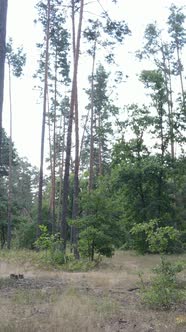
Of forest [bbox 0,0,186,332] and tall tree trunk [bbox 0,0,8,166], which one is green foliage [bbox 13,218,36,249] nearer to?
forest [bbox 0,0,186,332]

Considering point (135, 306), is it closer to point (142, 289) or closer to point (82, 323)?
point (142, 289)

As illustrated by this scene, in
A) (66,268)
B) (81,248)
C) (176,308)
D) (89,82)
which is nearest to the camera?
(176,308)

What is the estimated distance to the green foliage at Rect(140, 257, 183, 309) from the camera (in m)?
Answer: 8.52

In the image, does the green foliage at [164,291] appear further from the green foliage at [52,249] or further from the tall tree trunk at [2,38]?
the green foliage at [52,249]

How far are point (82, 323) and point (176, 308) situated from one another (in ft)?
8.84

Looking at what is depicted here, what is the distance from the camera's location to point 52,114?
1352 inches

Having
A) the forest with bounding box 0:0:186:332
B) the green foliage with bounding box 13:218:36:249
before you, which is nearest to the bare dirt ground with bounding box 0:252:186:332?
the forest with bounding box 0:0:186:332

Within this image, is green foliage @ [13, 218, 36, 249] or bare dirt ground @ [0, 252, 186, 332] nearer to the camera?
bare dirt ground @ [0, 252, 186, 332]

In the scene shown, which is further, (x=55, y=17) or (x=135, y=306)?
(x=55, y=17)

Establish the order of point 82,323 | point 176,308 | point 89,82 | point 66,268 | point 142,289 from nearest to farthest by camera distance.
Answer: point 82,323 → point 176,308 → point 142,289 → point 66,268 → point 89,82

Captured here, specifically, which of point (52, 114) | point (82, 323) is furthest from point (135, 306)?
point (52, 114)

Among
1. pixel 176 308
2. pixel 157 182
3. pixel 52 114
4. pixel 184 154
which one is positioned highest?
pixel 52 114

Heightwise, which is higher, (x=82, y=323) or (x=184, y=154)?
(x=184, y=154)

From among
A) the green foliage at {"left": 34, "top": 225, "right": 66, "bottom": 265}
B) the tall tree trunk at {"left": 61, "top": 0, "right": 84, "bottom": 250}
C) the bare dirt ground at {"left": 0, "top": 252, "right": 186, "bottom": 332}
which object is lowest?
the bare dirt ground at {"left": 0, "top": 252, "right": 186, "bottom": 332}
